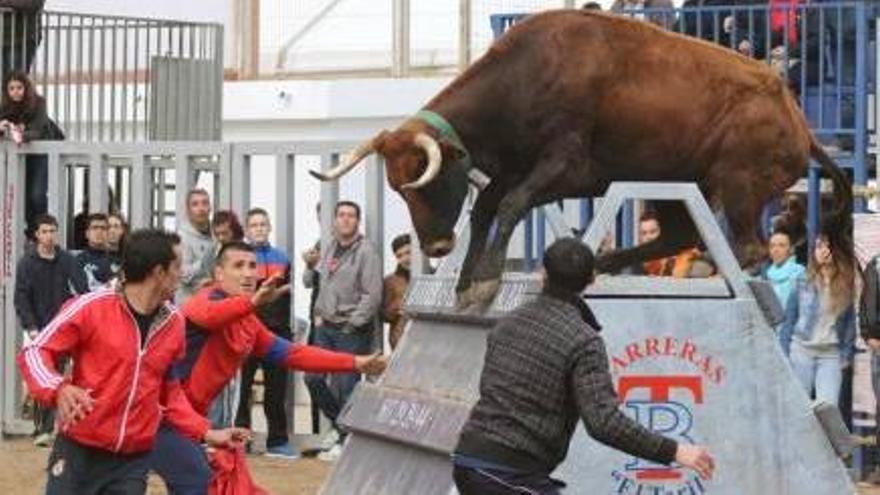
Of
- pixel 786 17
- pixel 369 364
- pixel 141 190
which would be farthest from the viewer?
pixel 141 190

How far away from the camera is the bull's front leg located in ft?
33.1

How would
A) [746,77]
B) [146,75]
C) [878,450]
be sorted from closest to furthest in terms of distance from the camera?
1. [746,77]
2. [878,450]
3. [146,75]

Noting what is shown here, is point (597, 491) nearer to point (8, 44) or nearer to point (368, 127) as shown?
point (8, 44)

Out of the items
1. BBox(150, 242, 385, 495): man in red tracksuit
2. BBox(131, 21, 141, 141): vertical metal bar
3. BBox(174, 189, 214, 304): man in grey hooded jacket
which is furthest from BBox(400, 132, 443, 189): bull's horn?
BBox(131, 21, 141, 141): vertical metal bar

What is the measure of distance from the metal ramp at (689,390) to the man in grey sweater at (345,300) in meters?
6.74

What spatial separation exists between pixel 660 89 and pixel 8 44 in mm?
10526

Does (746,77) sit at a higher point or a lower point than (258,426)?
higher

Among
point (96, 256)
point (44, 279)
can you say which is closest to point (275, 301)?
point (96, 256)

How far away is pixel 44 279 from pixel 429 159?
338 inches

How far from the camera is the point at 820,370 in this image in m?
15.2

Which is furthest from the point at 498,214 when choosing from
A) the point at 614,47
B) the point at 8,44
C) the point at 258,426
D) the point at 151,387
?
the point at 8,44

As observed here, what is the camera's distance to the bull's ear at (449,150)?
1017 centimetres

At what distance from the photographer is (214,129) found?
2075 centimetres

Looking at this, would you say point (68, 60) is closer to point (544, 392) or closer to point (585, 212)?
point (585, 212)
